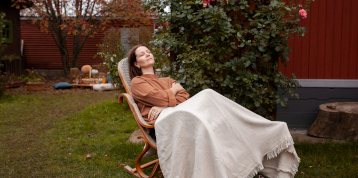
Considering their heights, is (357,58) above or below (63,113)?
above

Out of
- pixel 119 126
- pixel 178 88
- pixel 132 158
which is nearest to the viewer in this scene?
pixel 178 88

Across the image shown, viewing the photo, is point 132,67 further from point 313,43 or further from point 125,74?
point 313,43

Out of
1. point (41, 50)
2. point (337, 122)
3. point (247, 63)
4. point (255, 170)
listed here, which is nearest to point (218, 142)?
point (255, 170)

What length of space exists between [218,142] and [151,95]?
831 millimetres

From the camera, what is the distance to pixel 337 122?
371 centimetres

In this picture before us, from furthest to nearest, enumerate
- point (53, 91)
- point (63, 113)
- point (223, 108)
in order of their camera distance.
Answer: point (53, 91), point (63, 113), point (223, 108)

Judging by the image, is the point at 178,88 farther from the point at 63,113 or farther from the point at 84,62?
the point at 84,62

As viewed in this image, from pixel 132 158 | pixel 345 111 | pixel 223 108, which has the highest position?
pixel 223 108

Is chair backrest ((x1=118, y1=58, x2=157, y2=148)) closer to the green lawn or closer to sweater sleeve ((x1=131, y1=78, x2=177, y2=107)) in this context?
sweater sleeve ((x1=131, y1=78, x2=177, y2=107))

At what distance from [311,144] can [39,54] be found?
14.2 metres

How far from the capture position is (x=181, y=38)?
3590mm

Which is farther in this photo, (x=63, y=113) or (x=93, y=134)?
(x=63, y=113)

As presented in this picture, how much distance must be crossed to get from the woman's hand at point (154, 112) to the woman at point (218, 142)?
0.32 meters

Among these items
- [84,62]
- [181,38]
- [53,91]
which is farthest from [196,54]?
[84,62]
